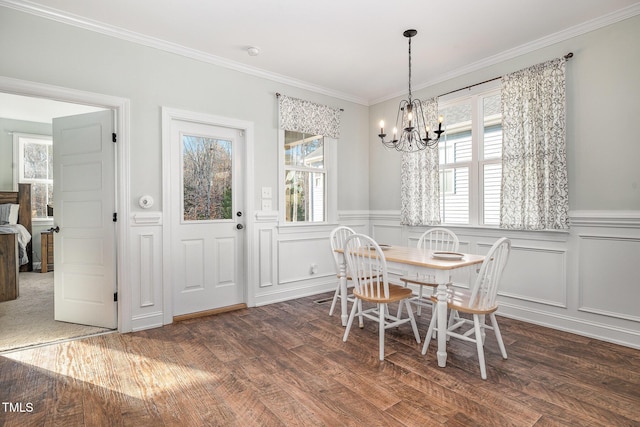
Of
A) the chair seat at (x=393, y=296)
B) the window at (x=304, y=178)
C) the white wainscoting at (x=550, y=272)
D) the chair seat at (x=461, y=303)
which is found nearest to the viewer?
the chair seat at (x=461, y=303)

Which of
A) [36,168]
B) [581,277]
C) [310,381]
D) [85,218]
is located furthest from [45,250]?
[581,277]

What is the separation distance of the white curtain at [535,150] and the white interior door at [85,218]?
390 cm

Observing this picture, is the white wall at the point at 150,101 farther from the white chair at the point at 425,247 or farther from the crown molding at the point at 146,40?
the white chair at the point at 425,247

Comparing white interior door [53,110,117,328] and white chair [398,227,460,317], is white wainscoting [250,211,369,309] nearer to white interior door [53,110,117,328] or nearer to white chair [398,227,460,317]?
white chair [398,227,460,317]

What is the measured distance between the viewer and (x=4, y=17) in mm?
2518

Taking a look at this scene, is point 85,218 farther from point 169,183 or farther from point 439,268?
point 439,268

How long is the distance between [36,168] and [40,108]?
4.80 feet

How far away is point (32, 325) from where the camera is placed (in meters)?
3.18

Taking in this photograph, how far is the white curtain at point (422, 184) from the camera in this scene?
159 inches

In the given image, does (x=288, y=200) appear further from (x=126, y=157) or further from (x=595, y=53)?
(x=595, y=53)

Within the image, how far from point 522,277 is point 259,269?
2858 millimetres

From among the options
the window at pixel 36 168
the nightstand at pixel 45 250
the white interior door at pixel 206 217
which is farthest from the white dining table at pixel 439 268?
the window at pixel 36 168

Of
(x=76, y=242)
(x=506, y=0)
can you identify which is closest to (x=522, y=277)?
(x=506, y=0)

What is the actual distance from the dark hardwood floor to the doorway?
80 centimetres
